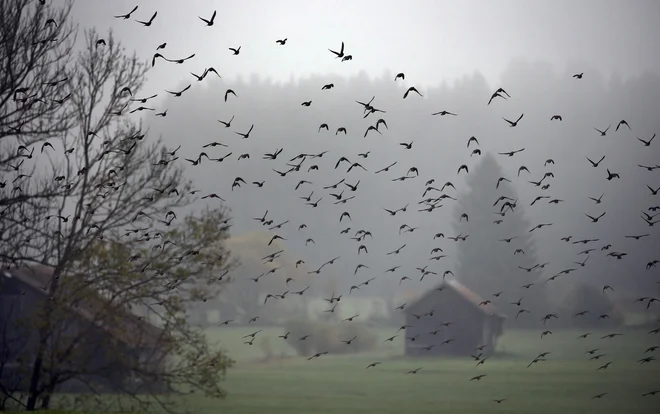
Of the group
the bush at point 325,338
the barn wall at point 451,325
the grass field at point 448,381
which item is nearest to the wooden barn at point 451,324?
the barn wall at point 451,325

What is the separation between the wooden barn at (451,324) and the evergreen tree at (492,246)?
11.1 metres

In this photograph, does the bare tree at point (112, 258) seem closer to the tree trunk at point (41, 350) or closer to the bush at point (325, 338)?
the tree trunk at point (41, 350)

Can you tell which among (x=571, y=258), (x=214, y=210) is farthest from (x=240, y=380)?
(x=571, y=258)

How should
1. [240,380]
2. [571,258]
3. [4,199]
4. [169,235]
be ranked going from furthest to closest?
[571,258] → [240,380] → [169,235] → [4,199]

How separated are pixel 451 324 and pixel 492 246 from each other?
79.9 feet

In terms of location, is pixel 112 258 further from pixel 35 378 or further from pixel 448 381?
pixel 448 381

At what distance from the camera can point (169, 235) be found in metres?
28.3

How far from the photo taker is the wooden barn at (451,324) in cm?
6209

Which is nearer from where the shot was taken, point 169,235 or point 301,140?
point 169,235

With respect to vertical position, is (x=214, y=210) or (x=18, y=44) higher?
(x=18, y=44)

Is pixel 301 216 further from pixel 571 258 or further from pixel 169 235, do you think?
pixel 169 235

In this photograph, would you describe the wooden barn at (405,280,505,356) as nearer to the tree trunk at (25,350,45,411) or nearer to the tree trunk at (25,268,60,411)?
the tree trunk at (25,268,60,411)

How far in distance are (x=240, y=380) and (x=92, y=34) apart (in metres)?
30.6

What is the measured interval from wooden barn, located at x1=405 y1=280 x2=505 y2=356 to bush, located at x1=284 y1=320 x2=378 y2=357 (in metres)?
3.85
